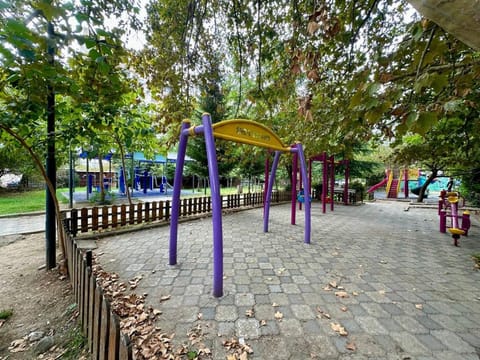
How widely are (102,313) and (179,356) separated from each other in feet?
2.39

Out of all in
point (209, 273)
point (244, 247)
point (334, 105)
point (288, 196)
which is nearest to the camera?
point (209, 273)

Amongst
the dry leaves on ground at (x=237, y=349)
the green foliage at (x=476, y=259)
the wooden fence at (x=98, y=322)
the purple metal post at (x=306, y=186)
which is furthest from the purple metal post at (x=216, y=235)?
the green foliage at (x=476, y=259)

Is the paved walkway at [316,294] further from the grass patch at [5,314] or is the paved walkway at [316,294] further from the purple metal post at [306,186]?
the grass patch at [5,314]

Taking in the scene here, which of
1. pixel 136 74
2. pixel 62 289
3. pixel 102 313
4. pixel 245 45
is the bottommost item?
pixel 62 289

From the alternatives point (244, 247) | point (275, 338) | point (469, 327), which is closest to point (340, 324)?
point (275, 338)

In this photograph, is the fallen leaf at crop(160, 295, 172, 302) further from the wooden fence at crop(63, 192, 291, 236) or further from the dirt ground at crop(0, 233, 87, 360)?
the wooden fence at crop(63, 192, 291, 236)

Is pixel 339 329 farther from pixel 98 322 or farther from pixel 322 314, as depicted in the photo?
pixel 98 322

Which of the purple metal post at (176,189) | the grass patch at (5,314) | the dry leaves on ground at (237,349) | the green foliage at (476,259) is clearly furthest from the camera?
the green foliage at (476,259)

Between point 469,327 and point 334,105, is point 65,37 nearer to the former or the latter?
point 334,105

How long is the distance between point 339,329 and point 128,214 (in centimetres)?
602

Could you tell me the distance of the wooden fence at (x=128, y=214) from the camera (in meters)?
5.02

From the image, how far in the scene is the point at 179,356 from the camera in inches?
69.7

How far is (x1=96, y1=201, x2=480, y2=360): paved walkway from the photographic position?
76.0 inches

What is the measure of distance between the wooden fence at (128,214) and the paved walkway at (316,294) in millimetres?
616
